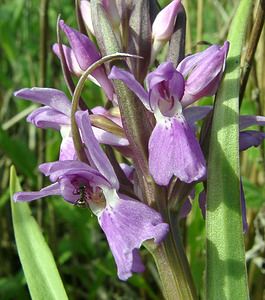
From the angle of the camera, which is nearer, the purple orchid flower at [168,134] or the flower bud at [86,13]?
the purple orchid flower at [168,134]

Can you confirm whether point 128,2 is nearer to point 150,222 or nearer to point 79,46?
point 79,46

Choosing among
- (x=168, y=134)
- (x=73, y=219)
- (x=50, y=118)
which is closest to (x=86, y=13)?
(x=50, y=118)

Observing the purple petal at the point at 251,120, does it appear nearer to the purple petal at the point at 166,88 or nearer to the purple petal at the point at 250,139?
the purple petal at the point at 250,139

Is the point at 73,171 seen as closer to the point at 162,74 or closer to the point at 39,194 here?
the point at 39,194

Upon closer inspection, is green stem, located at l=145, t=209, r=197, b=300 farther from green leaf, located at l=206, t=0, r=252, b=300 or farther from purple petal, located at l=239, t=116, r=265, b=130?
purple petal, located at l=239, t=116, r=265, b=130

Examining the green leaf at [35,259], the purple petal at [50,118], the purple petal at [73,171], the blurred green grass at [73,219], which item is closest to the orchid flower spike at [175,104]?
the purple petal at [73,171]

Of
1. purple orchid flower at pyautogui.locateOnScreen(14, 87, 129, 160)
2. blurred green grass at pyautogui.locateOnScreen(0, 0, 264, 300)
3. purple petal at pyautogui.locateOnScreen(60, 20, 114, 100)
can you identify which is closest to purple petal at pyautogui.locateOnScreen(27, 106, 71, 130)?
purple orchid flower at pyautogui.locateOnScreen(14, 87, 129, 160)
